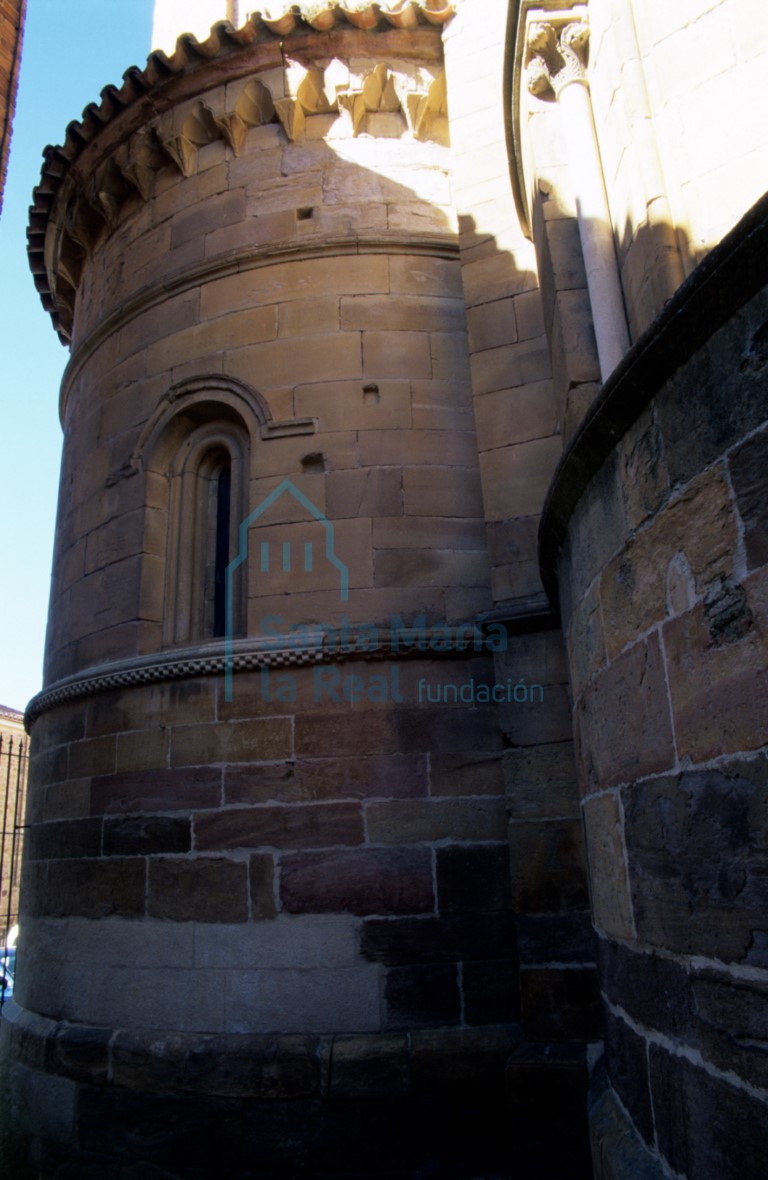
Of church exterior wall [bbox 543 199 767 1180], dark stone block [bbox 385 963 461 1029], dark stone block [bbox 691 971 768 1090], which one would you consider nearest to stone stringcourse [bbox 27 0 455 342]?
church exterior wall [bbox 543 199 767 1180]

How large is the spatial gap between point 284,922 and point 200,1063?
0.78 m

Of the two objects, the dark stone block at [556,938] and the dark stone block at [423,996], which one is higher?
the dark stone block at [556,938]

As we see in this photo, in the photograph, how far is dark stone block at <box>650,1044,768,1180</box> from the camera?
6.51 ft

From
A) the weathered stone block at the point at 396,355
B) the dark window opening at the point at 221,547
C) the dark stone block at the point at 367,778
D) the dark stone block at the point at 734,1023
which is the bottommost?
the dark stone block at the point at 734,1023

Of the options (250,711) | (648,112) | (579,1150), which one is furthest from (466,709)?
(648,112)

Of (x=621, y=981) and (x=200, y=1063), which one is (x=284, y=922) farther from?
(x=621, y=981)

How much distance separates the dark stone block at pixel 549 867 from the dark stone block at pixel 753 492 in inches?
105

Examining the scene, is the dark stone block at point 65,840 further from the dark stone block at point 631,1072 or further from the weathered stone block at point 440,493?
the dark stone block at point 631,1072

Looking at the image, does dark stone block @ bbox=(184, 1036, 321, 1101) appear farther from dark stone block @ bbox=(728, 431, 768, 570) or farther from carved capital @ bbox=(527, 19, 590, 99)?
carved capital @ bbox=(527, 19, 590, 99)

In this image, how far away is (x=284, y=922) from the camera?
4699 mm

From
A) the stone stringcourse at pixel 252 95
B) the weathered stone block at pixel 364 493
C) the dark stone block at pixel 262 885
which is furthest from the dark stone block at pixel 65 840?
the stone stringcourse at pixel 252 95

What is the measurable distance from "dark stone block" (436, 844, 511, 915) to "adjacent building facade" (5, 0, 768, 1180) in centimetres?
2

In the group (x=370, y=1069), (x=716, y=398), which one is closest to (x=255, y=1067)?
(x=370, y=1069)

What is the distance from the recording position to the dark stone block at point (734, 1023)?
1981 millimetres
